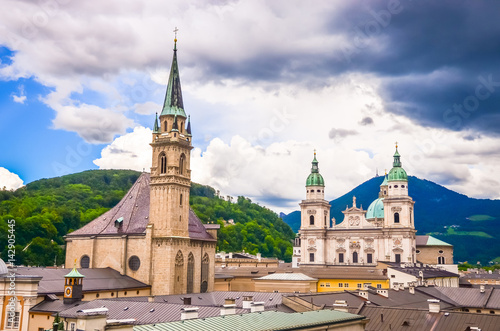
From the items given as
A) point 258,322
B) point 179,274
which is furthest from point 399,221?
point 258,322

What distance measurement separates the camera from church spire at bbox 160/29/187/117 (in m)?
73.5

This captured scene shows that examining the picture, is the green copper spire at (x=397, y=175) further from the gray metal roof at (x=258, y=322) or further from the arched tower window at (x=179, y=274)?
the gray metal roof at (x=258, y=322)

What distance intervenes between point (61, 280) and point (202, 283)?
22.2 m

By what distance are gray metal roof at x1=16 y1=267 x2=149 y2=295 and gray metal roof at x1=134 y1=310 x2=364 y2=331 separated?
26.0 meters

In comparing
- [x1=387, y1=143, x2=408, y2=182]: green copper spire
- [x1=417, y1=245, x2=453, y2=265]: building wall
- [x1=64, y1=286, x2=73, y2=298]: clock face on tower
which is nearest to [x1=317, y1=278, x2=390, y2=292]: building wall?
[x1=387, y1=143, x2=408, y2=182]: green copper spire

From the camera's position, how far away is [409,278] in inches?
3364

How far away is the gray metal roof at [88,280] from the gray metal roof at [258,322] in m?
26.0

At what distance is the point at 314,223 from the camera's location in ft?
416

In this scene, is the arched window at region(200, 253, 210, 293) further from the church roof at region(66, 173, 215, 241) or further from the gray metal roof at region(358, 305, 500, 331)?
the gray metal roof at region(358, 305, 500, 331)

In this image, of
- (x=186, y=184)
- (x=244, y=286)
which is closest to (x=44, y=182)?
(x=244, y=286)

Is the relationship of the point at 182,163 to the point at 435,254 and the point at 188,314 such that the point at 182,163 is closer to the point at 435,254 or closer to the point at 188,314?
the point at 188,314

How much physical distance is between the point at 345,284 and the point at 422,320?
46165mm

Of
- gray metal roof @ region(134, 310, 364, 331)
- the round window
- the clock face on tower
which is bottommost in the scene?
gray metal roof @ region(134, 310, 364, 331)

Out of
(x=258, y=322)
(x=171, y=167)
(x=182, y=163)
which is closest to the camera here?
(x=258, y=322)
